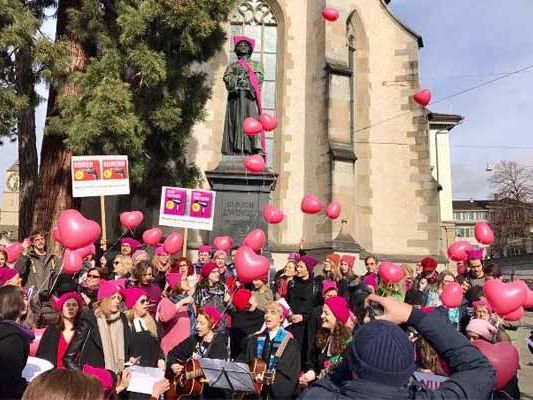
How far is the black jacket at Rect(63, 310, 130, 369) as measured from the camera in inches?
139

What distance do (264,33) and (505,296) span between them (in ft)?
46.2

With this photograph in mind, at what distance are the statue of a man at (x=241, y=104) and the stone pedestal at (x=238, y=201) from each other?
914mm

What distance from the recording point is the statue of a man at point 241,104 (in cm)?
998

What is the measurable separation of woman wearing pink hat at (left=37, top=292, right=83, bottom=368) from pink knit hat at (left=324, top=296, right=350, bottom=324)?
1.98m

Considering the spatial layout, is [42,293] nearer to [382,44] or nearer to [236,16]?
[236,16]

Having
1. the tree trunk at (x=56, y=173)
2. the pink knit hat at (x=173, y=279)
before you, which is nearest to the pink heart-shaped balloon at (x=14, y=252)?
the pink knit hat at (x=173, y=279)

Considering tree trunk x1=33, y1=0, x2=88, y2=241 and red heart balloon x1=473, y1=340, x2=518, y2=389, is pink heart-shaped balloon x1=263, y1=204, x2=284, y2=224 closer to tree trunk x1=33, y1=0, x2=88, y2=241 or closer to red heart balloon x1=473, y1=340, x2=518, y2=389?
tree trunk x1=33, y1=0, x2=88, y2=241

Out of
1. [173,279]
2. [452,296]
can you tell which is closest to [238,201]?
[173,279]

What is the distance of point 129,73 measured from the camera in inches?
420

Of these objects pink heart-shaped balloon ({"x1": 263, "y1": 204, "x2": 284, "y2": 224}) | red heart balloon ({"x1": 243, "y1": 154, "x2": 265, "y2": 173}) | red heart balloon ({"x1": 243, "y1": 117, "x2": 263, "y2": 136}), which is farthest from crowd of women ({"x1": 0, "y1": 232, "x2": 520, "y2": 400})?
red heart balloon ({"x1": 243, "y1": 117, "x2": 263, "y2": 136})

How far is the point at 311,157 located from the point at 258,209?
638cm

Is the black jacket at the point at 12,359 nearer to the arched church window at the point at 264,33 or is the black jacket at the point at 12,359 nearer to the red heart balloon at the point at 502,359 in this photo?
the red heart balloon at the point at 502,359

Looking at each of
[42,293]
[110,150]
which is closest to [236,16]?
[110,150]

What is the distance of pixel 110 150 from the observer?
9.96 metres
